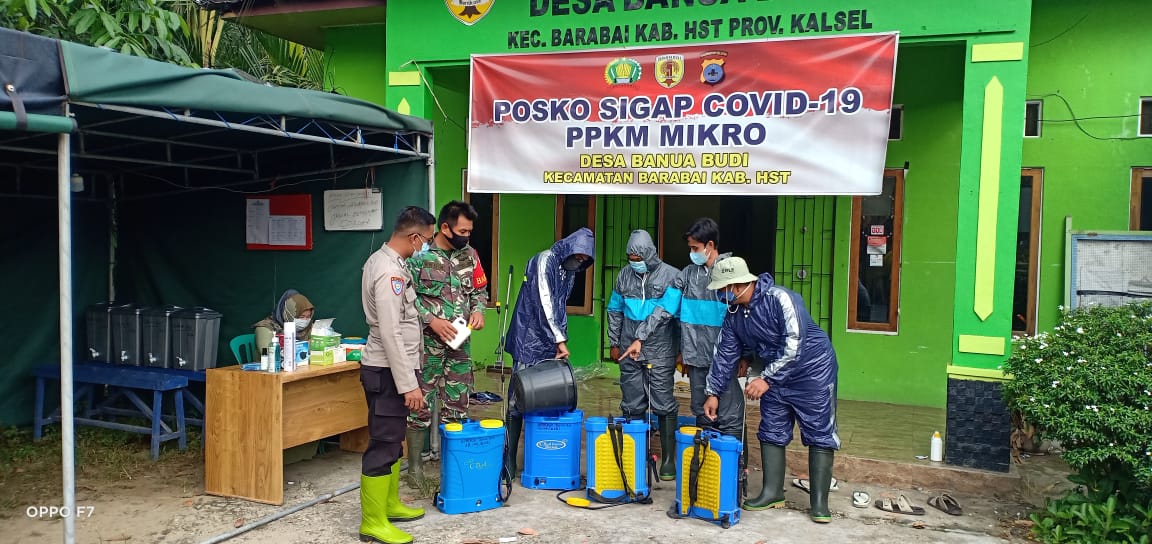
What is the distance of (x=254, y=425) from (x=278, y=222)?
6.89 ft

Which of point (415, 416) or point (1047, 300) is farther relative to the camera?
point (1047, 300)

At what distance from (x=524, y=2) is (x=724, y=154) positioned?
2119 mm

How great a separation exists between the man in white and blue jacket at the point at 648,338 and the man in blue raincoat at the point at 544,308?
0.37 metres

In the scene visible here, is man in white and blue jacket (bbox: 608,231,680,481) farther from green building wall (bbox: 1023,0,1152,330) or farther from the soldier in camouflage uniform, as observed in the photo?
green building wall (bbox: 1023,0,1152,330)

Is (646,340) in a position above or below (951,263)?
below

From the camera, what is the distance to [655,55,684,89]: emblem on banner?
6.24 metres

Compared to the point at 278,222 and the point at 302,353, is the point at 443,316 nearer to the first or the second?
the point at 302,353

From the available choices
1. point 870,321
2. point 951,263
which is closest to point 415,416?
point 870,321

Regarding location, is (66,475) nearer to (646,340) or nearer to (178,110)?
(178,110)

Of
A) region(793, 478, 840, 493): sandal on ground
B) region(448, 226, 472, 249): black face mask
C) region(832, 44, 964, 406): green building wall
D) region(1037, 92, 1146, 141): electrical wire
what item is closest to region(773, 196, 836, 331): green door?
region(832, 44, 964, 406): green building wall

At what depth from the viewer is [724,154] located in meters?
6.09

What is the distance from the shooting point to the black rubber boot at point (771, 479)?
5.22 metres

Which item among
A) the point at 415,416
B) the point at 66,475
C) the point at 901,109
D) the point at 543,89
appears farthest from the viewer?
the point at 901,109

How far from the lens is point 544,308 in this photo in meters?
5.65
